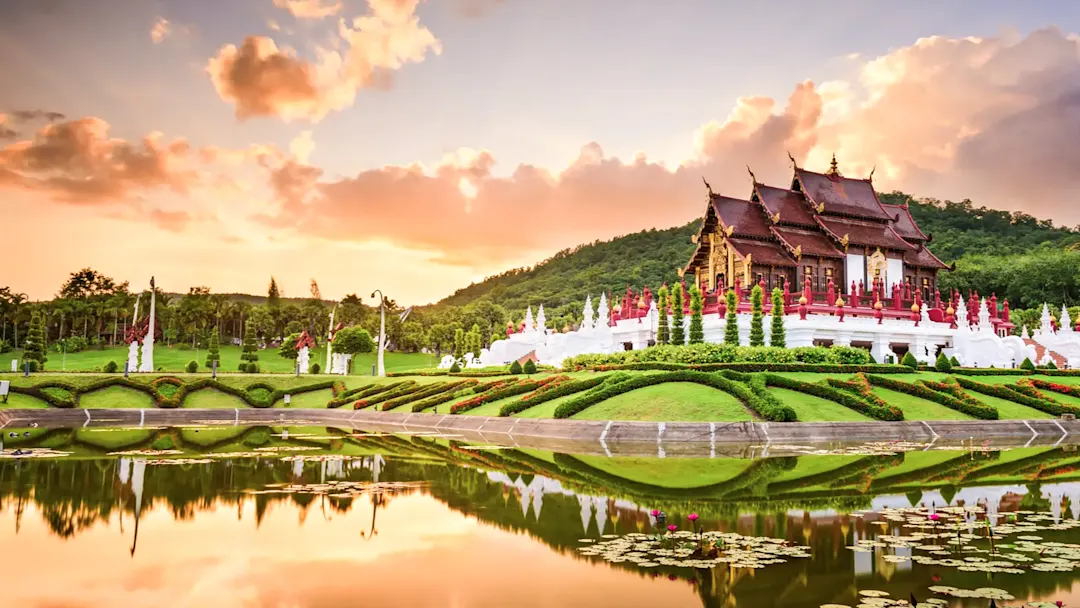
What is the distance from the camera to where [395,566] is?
9055 mm

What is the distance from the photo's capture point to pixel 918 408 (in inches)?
1086

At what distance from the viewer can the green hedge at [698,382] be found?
80.5 feet

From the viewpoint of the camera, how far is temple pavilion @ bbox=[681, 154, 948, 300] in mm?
43969

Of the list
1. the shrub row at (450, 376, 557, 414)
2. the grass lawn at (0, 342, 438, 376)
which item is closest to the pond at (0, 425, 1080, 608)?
the shrub row at (450, 376, 557, 414)

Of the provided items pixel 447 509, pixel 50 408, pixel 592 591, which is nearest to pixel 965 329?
pixel 447 509

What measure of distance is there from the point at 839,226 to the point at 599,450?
30.8m

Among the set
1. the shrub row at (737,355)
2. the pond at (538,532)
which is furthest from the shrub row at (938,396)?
the pond at (538,532)

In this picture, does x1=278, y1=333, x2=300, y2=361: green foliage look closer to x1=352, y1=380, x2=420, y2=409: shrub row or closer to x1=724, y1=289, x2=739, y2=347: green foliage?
x1=352, y1=380, x2=420, y2=409: shrub row

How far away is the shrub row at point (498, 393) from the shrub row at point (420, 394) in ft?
12.6

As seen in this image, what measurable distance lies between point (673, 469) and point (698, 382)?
37.1ft

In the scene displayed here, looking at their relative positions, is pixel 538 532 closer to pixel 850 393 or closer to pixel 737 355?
pixel 850 393

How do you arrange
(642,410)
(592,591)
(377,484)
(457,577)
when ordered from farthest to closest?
1. (642,410)
2. (377,484)
3. (457,577)
4. (592,591)

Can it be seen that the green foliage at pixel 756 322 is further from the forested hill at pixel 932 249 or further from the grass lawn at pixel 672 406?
the forested hill at pixel 932 249

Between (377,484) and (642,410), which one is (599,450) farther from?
(377,484)
